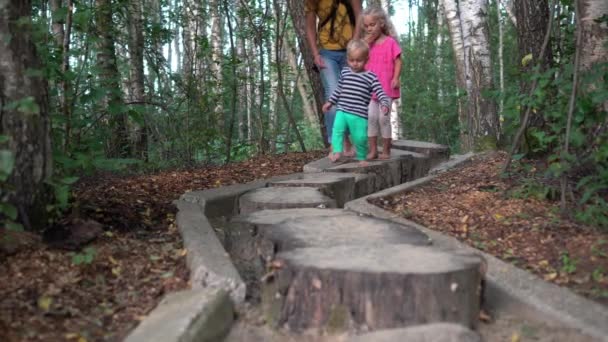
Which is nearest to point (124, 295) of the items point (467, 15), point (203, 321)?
point (203, 321)

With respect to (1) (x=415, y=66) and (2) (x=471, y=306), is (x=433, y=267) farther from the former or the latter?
(1) (x=415, y=66)

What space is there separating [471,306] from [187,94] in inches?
209

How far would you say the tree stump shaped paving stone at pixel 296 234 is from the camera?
9.76 feet

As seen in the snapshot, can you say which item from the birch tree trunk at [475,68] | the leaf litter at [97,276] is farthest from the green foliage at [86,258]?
the birch tree trunk at [475,68]

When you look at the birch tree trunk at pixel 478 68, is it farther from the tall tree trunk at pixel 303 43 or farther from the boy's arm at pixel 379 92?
the boy's arm at pixel 379 92

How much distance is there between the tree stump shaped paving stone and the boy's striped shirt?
2.02 metres

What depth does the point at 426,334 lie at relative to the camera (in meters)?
2.36

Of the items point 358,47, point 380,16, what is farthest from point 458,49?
point 358,47

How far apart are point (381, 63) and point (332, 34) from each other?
1.99ft

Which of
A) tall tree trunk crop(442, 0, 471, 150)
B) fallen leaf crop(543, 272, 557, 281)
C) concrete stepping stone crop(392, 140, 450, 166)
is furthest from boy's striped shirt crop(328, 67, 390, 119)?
tall tree trunk crop(442, 0, 471, 150)

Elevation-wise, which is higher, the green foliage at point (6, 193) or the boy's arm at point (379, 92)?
the boy's arm at point (379, 92)

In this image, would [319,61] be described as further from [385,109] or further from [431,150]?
[431,150]

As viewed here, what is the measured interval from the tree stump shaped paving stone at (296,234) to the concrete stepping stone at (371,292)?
30 cm

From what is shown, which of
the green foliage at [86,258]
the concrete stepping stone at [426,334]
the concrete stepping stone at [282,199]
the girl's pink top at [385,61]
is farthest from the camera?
the girl's pink top at [385,61]
